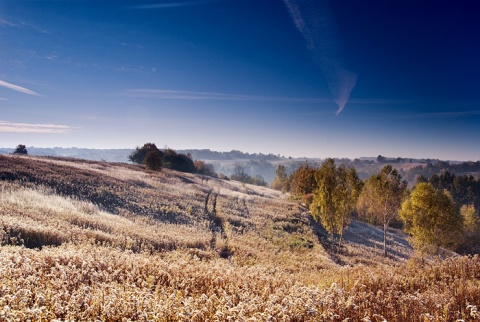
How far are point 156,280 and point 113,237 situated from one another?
893 cm

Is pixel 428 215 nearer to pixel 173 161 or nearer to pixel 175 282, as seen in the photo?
pixel 175 282

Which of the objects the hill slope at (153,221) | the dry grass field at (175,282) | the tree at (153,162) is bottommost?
the hill slope at (153,221)

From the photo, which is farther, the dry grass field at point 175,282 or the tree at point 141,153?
the tree at point 141,153

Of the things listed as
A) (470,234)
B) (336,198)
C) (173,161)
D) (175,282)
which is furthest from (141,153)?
(175,282)

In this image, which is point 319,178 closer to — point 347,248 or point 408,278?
point 347,248

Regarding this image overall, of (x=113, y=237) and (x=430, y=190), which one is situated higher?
(x=430, y=190)

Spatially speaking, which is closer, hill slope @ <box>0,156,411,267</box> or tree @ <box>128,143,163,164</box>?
hill slope @ <box>0,156,411,267</box>

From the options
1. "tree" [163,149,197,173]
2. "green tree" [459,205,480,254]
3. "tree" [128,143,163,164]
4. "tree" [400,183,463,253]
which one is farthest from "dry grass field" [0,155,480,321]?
"tree" [128,143,163,164]

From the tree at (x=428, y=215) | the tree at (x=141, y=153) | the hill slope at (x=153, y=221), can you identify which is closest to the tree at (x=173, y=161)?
the tree at (x=141, y=153)

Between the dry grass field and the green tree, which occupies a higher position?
the dry grass field

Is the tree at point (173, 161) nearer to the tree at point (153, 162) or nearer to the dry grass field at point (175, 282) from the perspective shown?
the tree at point (153, 162)

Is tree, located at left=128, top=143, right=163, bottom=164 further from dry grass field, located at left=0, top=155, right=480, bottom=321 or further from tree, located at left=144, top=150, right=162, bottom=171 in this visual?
dry grass field, located at left=0, top=155, right=480, bottom=321

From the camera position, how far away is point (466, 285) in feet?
23.1

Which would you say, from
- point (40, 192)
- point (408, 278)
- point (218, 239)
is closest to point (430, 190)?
point (218, 239)
